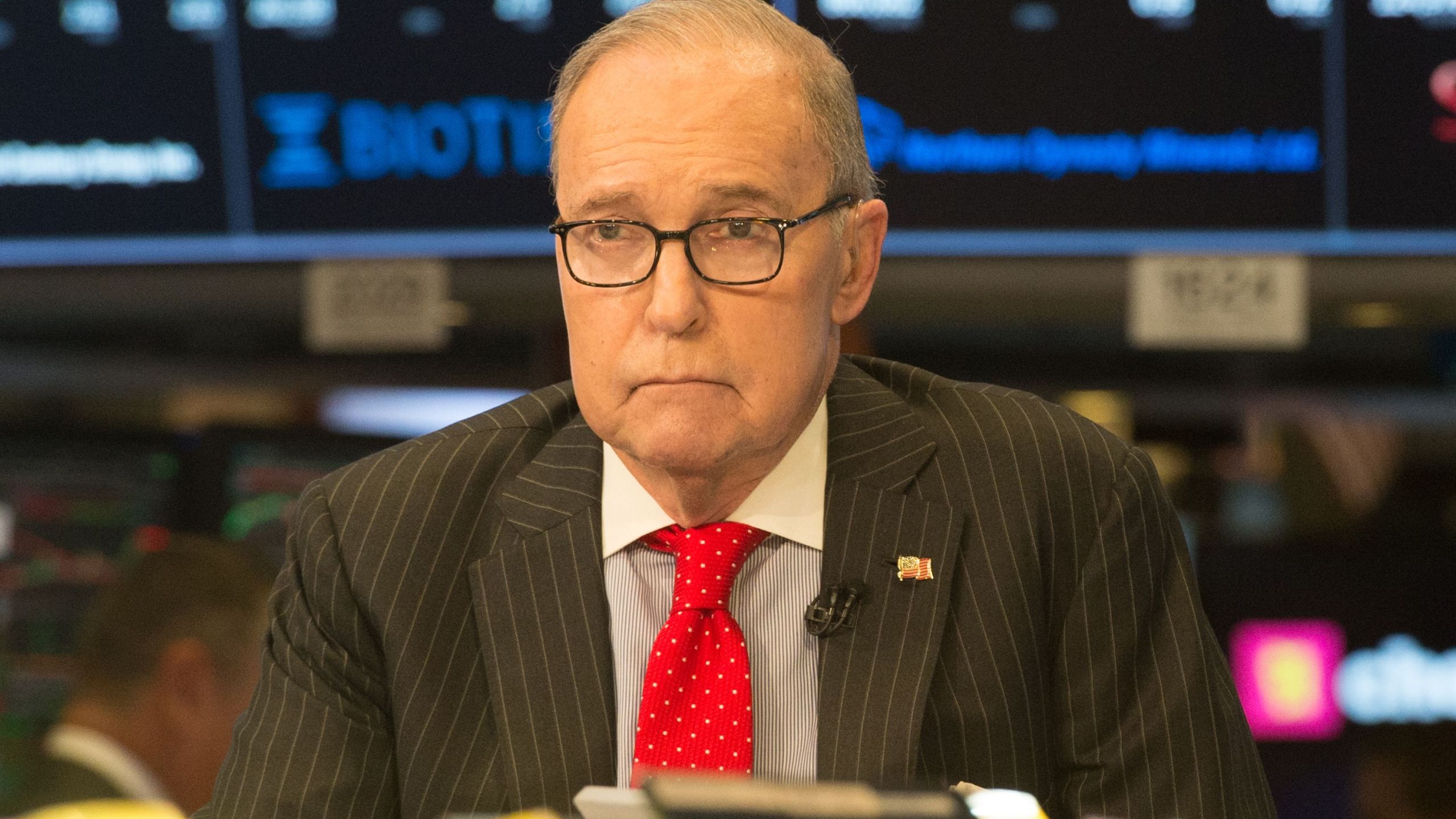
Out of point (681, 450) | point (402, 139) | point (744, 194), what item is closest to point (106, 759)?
point (402, 139)

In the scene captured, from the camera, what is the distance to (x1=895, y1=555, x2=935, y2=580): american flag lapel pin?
161 centimetres

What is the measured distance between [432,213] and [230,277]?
0.39 meters

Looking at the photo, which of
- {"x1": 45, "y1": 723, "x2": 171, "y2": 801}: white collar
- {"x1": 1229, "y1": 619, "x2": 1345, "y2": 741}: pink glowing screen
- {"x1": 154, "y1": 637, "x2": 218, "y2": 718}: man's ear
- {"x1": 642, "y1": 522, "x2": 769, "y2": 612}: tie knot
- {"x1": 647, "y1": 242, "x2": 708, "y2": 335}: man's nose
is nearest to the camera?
{"x1": 647, "y1": 242, "x2": 708, "y2": 335}: man's nose

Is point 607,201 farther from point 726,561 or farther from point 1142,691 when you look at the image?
point 1142,691

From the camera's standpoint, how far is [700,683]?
1559mm

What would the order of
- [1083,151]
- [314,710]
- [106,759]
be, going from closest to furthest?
[314,710] → [1083,151] → [106,759]

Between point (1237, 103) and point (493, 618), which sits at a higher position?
point (1237, 103)

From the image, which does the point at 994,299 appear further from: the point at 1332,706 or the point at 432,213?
the point at 1332,706

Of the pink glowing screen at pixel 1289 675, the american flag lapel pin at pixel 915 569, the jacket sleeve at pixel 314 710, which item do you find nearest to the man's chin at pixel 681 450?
the american flag lapel pin at pixel 915 569

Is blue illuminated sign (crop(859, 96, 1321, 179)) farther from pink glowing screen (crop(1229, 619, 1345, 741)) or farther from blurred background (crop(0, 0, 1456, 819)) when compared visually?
pink glowing screen (crop(1229, 619, 1345, 741))

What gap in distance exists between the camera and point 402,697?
5.28 feet

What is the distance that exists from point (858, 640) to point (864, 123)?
1.04 m

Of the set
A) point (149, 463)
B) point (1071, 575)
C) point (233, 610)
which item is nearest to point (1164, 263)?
point (1071, 575)

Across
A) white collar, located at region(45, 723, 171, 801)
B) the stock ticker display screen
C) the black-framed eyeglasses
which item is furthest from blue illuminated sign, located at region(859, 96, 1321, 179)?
white collar, located at region(45, 723, 171, 801)
